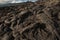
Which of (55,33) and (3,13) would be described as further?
(3,13)

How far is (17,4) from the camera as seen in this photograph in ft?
15.1

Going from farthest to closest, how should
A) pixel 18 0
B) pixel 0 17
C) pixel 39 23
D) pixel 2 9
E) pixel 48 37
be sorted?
pixel 18 0
pixel 2 9
pixel 0 17
pixel 39 23
pixel 48 37

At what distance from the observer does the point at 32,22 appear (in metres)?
3.74

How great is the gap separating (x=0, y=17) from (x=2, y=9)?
0.37 meters

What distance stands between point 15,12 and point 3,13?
0.25 m

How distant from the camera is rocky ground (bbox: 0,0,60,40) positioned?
350 centimetres

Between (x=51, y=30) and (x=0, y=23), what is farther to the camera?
(x=0, y=23)

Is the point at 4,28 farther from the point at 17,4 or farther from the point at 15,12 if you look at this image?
→ the point at 17,4

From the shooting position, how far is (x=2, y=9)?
4.37 metres

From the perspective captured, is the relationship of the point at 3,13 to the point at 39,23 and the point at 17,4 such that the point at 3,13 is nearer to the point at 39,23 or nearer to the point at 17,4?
the point at 17,4

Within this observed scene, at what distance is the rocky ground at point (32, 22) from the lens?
3.50 metres

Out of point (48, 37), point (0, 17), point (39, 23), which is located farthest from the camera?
point (0, 17)

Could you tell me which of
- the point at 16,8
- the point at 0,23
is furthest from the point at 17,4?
the point at 0,23

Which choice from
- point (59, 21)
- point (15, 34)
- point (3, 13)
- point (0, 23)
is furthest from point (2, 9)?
point (59, 21)
